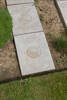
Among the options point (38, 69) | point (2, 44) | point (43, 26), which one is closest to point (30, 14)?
A: point (43, 26)

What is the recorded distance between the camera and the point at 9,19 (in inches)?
188

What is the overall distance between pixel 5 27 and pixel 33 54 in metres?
→ 0.91

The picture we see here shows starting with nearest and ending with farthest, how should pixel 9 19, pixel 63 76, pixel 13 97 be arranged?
pixel 13 97 < pixel 63 76 < pixel 9 19

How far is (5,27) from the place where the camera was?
467cm

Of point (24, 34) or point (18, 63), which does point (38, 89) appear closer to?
point (18, 63)

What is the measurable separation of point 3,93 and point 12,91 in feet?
0.61

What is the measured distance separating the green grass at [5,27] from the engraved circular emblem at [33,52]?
0.55 meters

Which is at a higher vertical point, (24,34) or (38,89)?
(24,34)

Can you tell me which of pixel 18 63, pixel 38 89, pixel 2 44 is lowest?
pixel 38 89

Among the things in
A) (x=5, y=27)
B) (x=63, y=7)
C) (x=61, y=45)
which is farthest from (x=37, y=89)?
(x=63, y=7)

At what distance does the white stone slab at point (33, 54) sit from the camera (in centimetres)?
434

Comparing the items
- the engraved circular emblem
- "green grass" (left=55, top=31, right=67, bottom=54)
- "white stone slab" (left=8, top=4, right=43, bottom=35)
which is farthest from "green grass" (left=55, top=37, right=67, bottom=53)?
"white stone slab" (left=8, top=4, right=43, bottom=35)

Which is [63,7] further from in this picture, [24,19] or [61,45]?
[61,45]

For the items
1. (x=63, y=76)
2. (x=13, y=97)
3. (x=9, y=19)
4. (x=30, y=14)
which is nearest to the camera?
(x=13, y=97)
